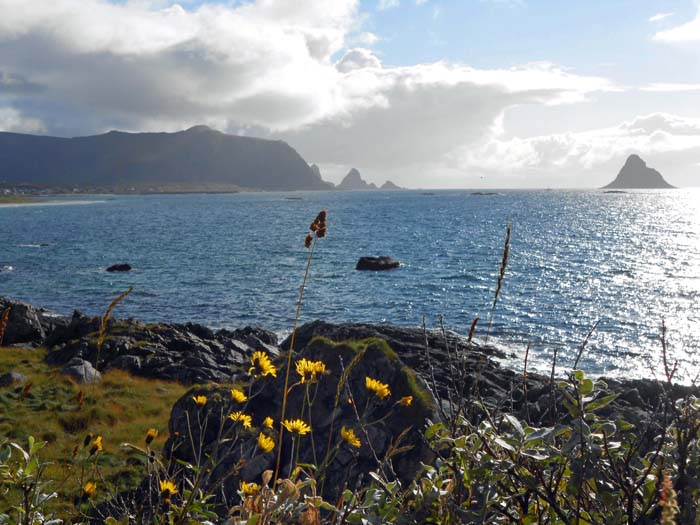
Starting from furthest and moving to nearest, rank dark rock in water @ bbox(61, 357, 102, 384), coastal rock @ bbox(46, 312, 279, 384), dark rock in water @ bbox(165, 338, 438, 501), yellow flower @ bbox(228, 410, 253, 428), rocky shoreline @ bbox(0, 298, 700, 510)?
coastal rock @ bbox(46, 312, 279, 384) < dark rock in water @ bbox(61, 357, 102, 384) < dark rock in water @ bbox(165, 338, 438, 501) < rocky shoreline @ bbox(0, 298, 700, 510) < yellow flower @ bbox(228, 410, 253, 428)

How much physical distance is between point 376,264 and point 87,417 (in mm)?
40536

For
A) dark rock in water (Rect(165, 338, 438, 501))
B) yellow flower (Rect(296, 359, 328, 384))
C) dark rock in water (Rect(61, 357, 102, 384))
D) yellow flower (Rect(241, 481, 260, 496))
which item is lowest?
dark rock in water (Rect(61, 357, 102, 384))

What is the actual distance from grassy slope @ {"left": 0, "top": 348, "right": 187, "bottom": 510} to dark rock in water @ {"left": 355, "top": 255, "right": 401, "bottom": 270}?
1353 inches

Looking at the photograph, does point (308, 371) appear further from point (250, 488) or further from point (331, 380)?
point (331, 380)

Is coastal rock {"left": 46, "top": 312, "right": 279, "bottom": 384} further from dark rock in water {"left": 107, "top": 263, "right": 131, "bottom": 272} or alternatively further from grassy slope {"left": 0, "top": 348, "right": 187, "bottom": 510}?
dark rock in water {"left": 107, "top": 263, "right": 131, "bottom": 272}

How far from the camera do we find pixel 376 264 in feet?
174

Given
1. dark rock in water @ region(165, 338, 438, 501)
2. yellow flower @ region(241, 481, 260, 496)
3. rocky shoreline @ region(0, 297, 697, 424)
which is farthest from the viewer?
rocky shoreline @ region(0, 297, 697, 424)

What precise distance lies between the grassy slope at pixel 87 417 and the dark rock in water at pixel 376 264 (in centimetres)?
3436

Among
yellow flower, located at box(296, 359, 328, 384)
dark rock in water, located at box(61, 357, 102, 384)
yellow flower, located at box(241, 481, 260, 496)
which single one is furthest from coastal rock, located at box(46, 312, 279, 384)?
yellow flower, located at box(241, 481, 260, 496)

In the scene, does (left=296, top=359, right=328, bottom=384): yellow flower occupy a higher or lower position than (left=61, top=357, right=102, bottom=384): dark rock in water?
higher

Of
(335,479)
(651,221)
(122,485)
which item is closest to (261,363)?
(335,479)

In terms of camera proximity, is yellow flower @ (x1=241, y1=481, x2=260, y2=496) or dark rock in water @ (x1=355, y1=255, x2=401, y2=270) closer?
yellow flower @ (x1=241, y1=481, x2=260, y2=496)

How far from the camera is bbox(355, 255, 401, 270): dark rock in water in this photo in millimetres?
52875

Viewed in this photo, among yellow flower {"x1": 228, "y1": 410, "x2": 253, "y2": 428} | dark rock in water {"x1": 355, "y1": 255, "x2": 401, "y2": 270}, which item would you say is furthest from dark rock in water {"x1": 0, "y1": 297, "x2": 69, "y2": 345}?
dark rock in water {"x1": 355, "y1": 255, "x2": 401, "y2": 270}
